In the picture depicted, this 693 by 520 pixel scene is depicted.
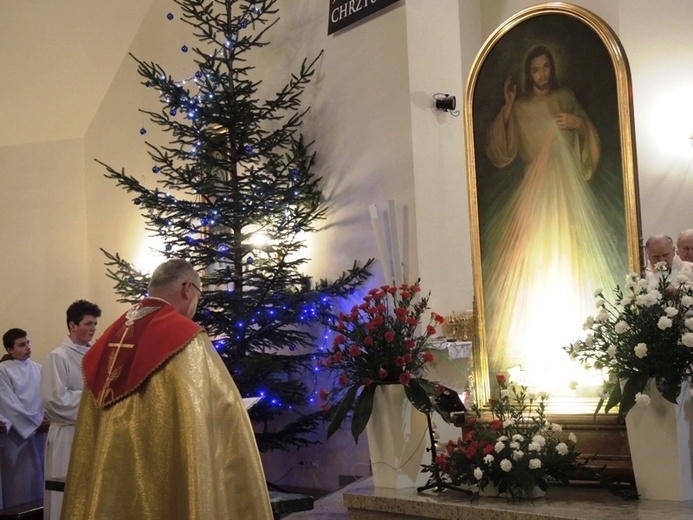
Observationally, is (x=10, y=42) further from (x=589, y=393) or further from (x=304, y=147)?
(x=589, y=393)

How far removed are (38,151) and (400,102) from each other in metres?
5.70

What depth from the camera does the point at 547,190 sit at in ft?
18.4

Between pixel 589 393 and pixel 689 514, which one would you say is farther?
pixel 589 393

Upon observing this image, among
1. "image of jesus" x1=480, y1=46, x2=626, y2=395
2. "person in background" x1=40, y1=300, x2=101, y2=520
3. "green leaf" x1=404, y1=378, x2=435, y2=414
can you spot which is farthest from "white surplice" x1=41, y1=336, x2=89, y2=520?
"image of jesus" x1=480, y1=46, x2=626, y2=395

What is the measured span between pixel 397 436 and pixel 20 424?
14.6 feet

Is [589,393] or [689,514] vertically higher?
[589,393]

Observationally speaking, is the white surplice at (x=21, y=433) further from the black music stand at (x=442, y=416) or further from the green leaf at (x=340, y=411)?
the black music stand at (x=442, y=416)

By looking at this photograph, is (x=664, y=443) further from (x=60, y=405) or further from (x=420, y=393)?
(x=60, y=405)

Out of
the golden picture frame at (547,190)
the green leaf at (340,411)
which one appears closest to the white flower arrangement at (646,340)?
the golden picture frame at (547,190)

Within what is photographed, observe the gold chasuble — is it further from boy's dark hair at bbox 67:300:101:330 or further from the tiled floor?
boy's dark hair at bbox 67:300:101:330

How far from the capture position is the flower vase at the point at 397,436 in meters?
5.54

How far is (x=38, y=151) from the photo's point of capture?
37.8 ft

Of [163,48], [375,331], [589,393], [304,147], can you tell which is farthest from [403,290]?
[163,48]

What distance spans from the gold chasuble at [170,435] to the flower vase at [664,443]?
1985 mm
